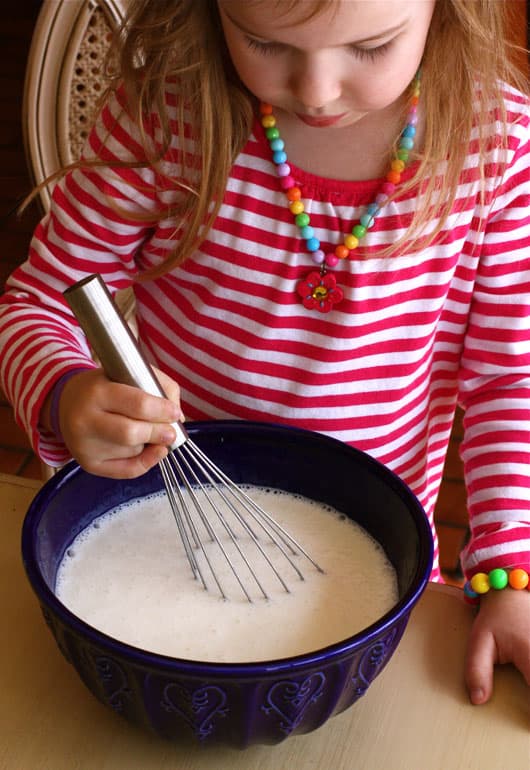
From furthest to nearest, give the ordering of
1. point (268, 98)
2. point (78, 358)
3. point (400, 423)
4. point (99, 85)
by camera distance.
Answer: point (99, 85) < point (400, 423) < point (78, 358) < point (268, 98)

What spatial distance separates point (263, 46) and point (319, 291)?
0.23 meters

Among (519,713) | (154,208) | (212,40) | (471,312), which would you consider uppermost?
(212,40)

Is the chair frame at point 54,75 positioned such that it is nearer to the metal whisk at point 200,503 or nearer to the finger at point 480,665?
the metal whisk at point 200,503

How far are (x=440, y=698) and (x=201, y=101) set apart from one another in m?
0.49

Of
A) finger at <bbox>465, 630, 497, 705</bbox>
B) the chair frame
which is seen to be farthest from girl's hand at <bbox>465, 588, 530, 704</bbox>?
the chair frame

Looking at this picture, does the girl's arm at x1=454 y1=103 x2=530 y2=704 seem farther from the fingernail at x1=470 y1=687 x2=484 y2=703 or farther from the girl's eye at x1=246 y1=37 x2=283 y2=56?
the girl's eye at x1=246 y1=37 x2=283 y2=56

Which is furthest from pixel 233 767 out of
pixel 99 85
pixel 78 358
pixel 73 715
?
pixel 99 85

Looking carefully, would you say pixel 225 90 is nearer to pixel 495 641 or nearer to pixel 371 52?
pixel 371 52

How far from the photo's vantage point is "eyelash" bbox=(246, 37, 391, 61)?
65 cm

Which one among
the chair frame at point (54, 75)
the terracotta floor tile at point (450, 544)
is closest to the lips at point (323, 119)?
the chair frame at point (54, 75)

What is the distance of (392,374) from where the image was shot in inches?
34.4

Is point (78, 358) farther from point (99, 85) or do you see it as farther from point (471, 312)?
point (99, 85)

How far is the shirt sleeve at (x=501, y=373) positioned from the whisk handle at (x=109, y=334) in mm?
282

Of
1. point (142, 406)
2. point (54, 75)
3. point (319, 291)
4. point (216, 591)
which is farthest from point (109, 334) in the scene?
point (54, 75)
